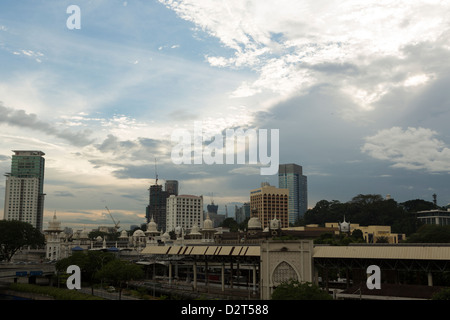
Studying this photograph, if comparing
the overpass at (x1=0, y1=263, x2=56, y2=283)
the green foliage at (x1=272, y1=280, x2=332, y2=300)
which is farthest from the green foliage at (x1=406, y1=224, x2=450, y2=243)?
the overpass at (x1=0, y1=263, x2=56, y2=283)

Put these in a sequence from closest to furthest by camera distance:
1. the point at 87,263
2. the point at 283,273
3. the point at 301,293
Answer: the point at 301,293 < the point at 283,273 < the point at 87,263

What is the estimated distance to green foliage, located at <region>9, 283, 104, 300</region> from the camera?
272ft

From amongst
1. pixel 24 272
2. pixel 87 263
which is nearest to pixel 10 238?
pixel 24 272

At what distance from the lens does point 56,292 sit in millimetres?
89062

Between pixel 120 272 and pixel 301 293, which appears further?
pixel 120 272

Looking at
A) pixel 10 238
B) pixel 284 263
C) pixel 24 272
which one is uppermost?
pixel 10 238

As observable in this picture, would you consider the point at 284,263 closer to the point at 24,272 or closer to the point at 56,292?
the point at 56,292

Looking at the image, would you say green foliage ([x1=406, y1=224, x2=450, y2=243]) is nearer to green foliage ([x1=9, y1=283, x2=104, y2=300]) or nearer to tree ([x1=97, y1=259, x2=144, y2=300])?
tree ([x1=97, y1=259, x2=144, y2=300])

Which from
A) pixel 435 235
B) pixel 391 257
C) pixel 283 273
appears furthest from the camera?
pixel 435 235

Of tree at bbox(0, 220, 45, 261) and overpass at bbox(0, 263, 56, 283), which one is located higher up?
tree at bbox(0, 220, 45, 261)

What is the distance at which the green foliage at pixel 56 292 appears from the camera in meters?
82.8

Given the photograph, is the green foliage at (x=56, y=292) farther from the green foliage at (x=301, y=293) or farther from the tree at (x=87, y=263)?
the green foliage at (x=301, y=293)

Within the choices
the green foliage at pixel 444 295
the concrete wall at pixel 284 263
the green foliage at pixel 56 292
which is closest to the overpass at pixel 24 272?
the green foliage at pixel 56 292
